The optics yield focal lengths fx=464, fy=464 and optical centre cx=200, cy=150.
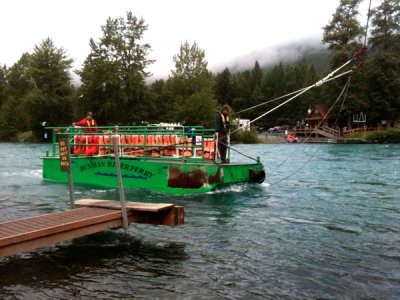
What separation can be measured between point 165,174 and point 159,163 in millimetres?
484

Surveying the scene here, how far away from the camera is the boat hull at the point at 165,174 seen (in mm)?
15156

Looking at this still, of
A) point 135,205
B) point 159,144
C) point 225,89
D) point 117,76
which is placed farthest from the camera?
point 225,89

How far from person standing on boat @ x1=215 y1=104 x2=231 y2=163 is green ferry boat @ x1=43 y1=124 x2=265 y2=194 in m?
0.22

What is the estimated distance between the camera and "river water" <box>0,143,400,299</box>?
6.83m

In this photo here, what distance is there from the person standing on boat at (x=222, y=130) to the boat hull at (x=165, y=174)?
0.71 metres

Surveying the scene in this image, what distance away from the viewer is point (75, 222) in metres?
8.01

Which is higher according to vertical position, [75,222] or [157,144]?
[157,144]

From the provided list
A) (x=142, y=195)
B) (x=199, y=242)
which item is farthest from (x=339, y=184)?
(x=199, y=242)

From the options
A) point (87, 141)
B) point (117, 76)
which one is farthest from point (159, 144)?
point (117, 76)

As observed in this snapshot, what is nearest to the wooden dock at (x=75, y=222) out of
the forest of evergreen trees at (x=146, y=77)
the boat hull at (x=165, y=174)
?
the boat hull at (x=165, y=174)

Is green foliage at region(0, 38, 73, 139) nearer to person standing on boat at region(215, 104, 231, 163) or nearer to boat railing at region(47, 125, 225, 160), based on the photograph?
boat railing at region(47, 125, 225, 160)

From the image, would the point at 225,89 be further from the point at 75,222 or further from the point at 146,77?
the point at 75,222

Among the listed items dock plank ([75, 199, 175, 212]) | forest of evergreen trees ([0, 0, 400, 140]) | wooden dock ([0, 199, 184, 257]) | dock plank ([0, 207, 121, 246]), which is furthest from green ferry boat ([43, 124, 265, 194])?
forest of evergreen trees ([0, 0, 400, 140])

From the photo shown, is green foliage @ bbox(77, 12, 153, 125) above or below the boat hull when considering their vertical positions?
above
